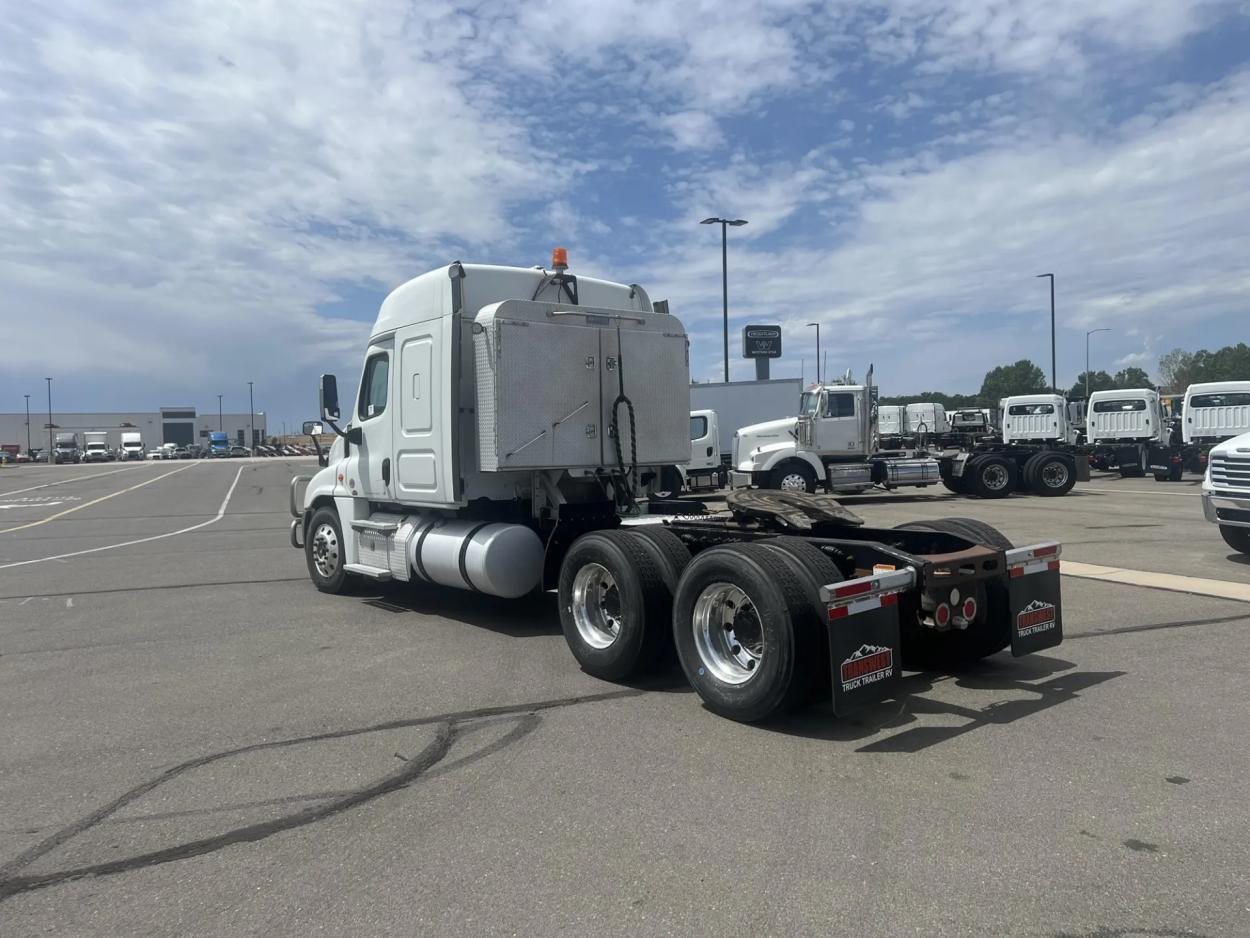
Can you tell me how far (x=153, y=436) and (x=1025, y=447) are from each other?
143657 mm

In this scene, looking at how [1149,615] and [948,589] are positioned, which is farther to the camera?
[1149,615]

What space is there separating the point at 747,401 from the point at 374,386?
19.9 metres

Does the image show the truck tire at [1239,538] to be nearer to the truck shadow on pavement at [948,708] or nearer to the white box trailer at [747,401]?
the truck shadow on pavement at [948,708]

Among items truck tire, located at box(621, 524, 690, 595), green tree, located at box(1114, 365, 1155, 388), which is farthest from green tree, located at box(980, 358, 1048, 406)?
truck tire, located at box(621, 524, 690, 595)

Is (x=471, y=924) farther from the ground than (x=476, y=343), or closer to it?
closer to it

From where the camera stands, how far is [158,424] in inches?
5669

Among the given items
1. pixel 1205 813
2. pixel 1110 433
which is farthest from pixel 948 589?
pixel 1110 433

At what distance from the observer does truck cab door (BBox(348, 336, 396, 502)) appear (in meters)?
8.80

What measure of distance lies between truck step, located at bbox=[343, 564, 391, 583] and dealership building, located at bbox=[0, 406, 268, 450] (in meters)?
134

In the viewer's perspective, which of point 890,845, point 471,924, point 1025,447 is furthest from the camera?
point 1025,447

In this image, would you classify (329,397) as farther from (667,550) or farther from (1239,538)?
(1239,538)

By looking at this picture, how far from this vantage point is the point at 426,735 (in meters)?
5.16

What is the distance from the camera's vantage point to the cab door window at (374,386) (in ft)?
29.4

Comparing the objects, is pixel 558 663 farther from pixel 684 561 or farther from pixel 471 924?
pixel 471 924
